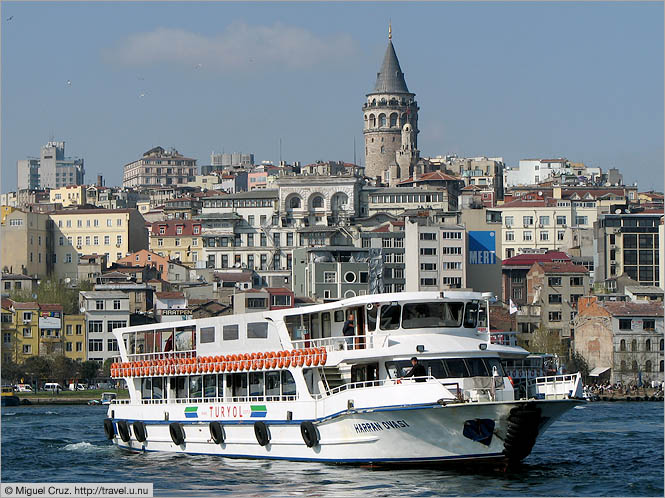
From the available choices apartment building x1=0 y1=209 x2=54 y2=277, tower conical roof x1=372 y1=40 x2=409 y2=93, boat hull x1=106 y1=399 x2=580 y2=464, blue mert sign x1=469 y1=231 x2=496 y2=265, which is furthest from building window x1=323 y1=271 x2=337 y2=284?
tower conical roof x1=372 y1=40 x2=409 y2=93

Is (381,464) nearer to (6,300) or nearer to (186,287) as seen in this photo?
(6,300)

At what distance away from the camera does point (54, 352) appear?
9081cm

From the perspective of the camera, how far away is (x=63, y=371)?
290 feet

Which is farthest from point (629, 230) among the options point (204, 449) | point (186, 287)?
point (204, 449)

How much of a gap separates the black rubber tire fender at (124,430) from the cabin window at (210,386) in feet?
13.1

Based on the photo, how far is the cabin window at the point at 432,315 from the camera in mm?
34281

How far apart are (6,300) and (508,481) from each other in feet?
228

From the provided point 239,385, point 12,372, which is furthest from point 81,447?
point 12,372

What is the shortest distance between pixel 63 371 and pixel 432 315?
187ft

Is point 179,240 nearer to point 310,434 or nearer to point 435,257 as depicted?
point 435,257

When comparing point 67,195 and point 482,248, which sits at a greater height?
point 67,195

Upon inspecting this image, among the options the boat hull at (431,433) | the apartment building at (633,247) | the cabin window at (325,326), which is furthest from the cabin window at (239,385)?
the apartment building at (633,247)

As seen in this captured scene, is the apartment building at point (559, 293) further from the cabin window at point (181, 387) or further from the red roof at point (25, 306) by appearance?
the cabin window at point (181, 387)

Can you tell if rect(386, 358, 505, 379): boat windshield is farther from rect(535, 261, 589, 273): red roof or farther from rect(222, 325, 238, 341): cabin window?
rect(535, 261, 589, 273): red roof
